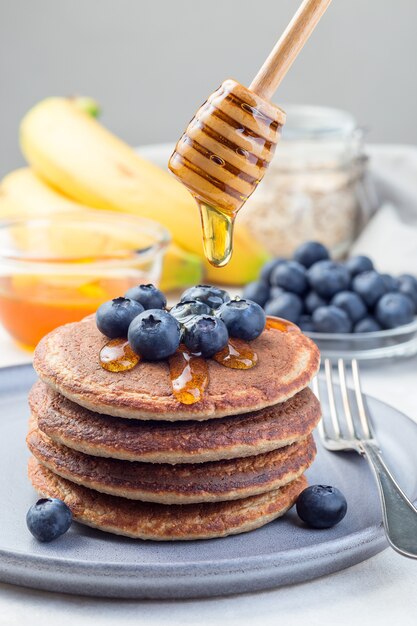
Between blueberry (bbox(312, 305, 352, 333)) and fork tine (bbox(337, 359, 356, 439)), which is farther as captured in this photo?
blueberry (bbox(312, 305, 352, 333))

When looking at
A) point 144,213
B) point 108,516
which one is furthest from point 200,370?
point 144,213

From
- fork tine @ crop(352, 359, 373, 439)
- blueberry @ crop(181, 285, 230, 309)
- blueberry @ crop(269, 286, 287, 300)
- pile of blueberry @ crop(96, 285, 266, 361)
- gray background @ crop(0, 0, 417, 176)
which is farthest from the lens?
gray background @ crop(0, 0, 417, 176)

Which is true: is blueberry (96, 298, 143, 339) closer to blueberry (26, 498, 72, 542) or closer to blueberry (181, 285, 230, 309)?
blueberry (181, 285, 230, 309)

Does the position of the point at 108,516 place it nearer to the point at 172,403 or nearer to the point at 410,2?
the point at 172,403

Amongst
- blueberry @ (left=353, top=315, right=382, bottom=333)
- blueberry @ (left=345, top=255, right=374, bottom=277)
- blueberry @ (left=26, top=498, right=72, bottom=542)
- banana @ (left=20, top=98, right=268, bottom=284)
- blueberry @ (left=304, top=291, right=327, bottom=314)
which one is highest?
blueberry @ (left=345, top=255, right=374, bottom=277)

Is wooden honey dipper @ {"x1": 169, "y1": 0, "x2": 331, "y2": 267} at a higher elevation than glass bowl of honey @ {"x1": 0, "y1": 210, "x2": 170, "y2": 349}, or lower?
higher

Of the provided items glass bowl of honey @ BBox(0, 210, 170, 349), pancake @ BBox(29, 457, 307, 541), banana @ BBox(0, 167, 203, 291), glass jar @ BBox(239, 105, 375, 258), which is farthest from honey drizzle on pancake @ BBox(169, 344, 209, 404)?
glass jar @ BBox(239, 105, 375, 258)
